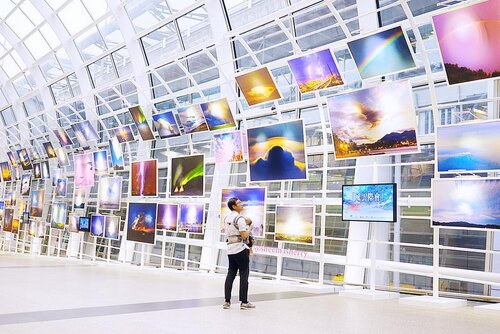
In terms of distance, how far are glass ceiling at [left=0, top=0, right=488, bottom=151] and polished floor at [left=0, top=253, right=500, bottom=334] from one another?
3411mm

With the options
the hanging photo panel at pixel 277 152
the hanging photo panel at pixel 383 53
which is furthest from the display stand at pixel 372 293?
the hanging photo panel at pixel 383 53

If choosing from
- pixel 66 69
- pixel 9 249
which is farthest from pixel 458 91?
pixel 9 249

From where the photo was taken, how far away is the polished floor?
4.90 m

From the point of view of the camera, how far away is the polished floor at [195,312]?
4.90 meters

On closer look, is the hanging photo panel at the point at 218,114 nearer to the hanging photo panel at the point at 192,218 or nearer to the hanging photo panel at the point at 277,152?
the hanging photo panel at the point at 277,152

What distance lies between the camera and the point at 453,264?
8250 millimetres

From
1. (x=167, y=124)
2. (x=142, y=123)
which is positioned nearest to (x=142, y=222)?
(x=167, y=124)

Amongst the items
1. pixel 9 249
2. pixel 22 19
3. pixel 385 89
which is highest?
pixel 22 19

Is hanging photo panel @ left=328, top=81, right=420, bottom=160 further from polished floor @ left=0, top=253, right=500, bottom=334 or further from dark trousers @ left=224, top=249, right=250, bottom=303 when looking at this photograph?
dark trousers @ left=224, top=249, right=250, bottom=303

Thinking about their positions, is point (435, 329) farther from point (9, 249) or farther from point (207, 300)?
point (9, 249)

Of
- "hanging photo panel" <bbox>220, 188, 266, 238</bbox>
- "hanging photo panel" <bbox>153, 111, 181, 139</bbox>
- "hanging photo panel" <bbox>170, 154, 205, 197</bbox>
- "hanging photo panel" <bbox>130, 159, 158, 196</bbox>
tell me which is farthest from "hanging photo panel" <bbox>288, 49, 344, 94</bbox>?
"hanging photo panel" <bbox>130, 159, 158, 196</bbox>

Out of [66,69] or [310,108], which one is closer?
[310,108]

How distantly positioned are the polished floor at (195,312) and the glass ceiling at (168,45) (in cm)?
341

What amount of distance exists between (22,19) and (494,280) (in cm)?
1776
